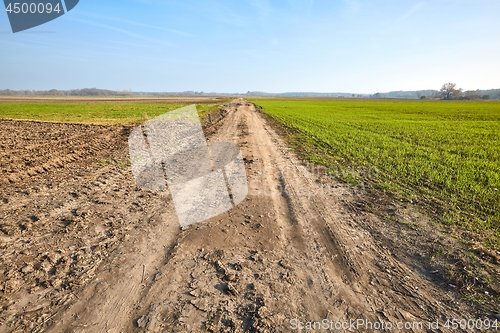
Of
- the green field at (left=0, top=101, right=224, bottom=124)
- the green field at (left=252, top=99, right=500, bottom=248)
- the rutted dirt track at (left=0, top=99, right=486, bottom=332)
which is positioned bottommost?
the green field at (left=0, top=101, right=224, bottom=124)

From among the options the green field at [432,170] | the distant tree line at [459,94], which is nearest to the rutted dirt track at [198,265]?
the green field at [432,170]

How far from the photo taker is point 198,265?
12.7ft

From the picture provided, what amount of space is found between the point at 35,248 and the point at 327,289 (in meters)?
4.65

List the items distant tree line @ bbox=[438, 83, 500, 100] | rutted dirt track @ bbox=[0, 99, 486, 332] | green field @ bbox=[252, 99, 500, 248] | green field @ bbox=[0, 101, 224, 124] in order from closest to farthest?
rutted dirt track @ bbox=[0, 99, 486, 332] < green field @ bbox=[252, 99, 500, 248] < green field @ bbox=[0, 101, 224, 124] < distant tree line @ bbox=[438, 83, 500, 100]

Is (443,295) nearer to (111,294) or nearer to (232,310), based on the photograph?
(232,310)

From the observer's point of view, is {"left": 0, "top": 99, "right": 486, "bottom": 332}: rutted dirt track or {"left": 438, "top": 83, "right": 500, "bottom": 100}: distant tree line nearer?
{"left": 0, "top": 99, "right": 486, "bottom": 332}: rutted dirt track

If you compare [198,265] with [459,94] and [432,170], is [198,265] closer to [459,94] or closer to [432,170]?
[432,170]

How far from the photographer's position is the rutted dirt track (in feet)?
9.77

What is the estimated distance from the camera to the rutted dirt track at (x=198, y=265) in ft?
9.77

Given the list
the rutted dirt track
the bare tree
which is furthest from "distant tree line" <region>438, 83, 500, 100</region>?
the rutted dirt track

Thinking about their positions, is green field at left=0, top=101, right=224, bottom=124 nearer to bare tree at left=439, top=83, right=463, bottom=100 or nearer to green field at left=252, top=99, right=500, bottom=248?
green field at left=252, top=99, right=500, bottom=248

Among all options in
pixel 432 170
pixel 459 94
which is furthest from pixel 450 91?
pixel 432 170

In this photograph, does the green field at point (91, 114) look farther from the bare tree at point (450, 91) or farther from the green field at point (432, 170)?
the bare tree at point (450, 91)

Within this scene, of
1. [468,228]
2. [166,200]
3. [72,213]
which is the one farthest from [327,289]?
[72,213]
